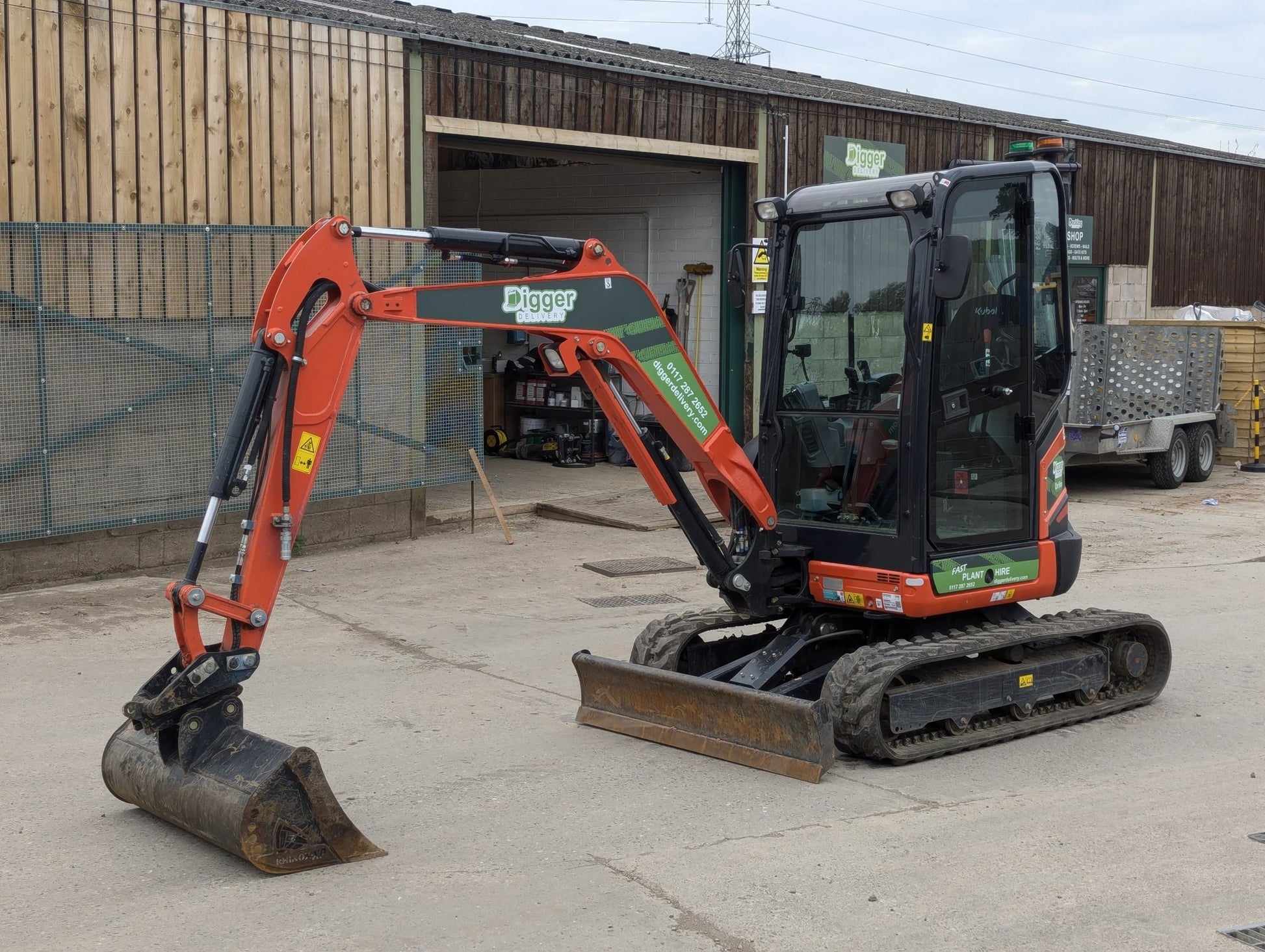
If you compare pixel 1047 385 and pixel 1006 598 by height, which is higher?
pixel 1047 385

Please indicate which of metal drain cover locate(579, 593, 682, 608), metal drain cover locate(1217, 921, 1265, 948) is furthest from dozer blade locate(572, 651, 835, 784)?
metal drain cover locate(579, 593, 682, 608)

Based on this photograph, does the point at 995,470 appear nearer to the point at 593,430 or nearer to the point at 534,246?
the point at 534,246

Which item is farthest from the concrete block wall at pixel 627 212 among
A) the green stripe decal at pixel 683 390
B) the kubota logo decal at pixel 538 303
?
the kubota logo decal at pixel 538 303

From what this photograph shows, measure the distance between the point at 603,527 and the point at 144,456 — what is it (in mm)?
4865

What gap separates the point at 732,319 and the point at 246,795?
1354 centimetres

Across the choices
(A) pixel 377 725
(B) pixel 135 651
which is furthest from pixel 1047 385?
(B) pixel 135 651

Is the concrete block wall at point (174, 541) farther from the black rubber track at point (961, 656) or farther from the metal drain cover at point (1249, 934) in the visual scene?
the metal drain cover at point (1249, 934)

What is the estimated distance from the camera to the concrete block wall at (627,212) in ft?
61.4

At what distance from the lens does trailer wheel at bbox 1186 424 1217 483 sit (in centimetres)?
1894

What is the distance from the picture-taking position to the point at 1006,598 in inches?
311

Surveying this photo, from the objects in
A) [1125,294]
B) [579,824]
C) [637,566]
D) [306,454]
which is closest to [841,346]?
[579,824]

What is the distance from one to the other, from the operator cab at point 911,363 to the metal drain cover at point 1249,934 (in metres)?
2.59

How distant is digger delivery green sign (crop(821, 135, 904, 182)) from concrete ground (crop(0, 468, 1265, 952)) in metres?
9.65

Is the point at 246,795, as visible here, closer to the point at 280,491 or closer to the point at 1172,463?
the point at 280,491
